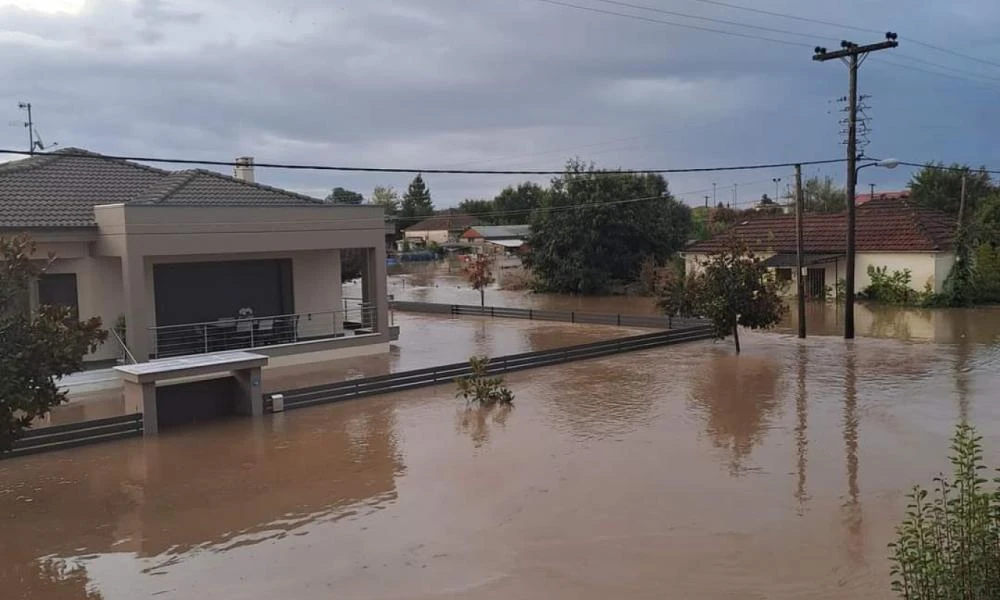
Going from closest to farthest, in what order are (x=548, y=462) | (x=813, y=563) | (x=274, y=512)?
(x=813, y=563), (x=274, y=512), (x=548, y=462)

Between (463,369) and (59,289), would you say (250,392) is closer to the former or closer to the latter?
(463,369)

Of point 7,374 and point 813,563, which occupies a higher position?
point 7,374

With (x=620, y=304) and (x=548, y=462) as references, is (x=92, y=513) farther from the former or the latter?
(x=620, y=304)

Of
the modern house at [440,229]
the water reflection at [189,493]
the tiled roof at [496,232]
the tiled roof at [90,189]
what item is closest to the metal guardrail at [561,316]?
the tiled roof at [90,189]

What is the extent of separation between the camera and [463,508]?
12.5 m

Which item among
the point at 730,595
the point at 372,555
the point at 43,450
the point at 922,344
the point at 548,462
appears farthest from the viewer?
the point at 922,344

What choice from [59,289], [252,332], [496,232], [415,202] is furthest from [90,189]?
[415,202]

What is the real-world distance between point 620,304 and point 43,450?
3663cm

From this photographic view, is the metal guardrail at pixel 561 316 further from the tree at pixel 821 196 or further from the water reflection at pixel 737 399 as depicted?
the tree at pixel 821 196

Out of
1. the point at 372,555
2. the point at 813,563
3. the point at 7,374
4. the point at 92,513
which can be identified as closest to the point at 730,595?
the point at 813,563

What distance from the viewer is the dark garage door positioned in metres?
25.8

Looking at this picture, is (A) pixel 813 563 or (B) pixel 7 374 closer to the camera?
(A) pixel 813 563

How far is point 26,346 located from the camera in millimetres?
12781

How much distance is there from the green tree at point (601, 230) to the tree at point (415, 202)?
9509 centimetres
